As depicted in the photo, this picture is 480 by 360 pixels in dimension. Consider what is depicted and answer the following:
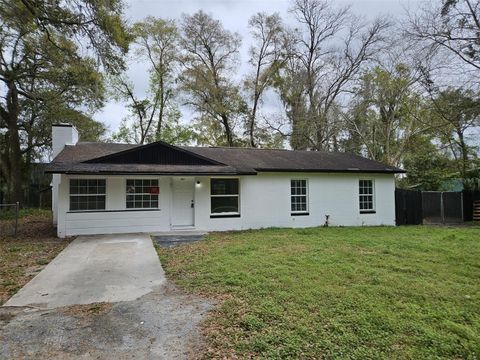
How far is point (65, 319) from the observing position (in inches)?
165

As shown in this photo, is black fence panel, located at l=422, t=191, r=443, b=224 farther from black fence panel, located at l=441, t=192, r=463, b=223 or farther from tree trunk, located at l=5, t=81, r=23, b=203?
tree trunk, located at l=5, t=81, r=23, b=203

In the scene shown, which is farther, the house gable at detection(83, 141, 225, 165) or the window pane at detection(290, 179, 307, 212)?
the window pane at detection(290, 179, 307, 212)

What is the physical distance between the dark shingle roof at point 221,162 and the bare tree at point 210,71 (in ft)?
42.1

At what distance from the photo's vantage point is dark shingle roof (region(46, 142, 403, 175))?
36.3ft

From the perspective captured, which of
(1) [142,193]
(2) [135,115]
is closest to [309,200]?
(1) [142,193]

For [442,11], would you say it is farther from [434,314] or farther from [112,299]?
[112,299]

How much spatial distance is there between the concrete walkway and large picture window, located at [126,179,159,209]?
9.13ft

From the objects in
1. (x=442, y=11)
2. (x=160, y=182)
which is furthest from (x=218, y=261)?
(x=442, y=11)

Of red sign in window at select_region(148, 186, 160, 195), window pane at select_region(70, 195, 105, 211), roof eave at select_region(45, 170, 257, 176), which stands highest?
roof eave at select_region(45, 170, 257, 176)

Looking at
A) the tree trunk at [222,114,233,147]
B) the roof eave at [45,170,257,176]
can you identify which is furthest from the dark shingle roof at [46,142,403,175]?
the tree trunk at [222,114,233,147]

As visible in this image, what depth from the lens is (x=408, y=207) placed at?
1617cm

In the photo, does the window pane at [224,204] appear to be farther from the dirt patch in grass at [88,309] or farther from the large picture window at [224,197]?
the dirt patch in grass at [88,309]

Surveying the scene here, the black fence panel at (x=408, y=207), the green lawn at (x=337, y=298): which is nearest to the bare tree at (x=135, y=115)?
the black fence panel at (x=408, y=207)

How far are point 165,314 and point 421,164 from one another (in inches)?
982
